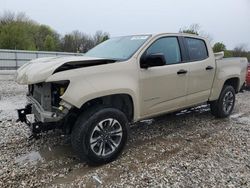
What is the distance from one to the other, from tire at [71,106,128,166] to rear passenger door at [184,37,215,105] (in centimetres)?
188

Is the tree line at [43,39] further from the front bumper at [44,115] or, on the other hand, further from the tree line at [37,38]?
the front bumper at [44,115]

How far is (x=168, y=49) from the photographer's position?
16.7 ft

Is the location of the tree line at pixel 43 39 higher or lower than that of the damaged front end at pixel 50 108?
higher

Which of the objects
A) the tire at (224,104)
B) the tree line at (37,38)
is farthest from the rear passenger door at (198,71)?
the tree line at (37,38)

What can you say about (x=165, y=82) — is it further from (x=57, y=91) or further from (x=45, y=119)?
(x=45, y=119)

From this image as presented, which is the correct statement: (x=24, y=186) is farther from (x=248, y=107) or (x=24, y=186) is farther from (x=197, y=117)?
(x=248, y=107)

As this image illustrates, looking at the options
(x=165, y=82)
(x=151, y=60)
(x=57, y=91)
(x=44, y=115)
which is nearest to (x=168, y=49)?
(x=165, y=82)

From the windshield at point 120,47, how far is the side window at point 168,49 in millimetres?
206

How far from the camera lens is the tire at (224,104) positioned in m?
6.42

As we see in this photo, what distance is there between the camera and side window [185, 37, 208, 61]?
5538mm

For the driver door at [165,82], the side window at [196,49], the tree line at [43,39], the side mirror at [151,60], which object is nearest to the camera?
the side mirror at [151,60]

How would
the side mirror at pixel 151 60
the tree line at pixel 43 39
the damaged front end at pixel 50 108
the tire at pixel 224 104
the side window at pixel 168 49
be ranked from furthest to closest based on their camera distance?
the tree line at pixel 43 39
the tire at pixel 224 104
the side window at pixel 168 49
the side mirror at pixel 151 60
the damaged front end at pixel 50 108

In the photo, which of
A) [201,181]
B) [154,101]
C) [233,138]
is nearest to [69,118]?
[154,101]

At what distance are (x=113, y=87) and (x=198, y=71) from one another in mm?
2217
